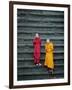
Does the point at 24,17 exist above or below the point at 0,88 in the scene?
above

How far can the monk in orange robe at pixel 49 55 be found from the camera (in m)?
1.98

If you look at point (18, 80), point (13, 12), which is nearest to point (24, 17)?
point (13, 12)

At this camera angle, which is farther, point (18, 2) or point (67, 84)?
point (67, 84)

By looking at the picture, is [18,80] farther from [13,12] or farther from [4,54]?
[13,12]

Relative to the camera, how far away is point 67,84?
6.68 ft

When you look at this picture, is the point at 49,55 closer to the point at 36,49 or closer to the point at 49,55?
the point at 49,55

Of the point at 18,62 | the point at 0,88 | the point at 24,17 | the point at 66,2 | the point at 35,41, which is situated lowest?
the point at 0,88

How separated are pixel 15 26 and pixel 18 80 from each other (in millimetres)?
403

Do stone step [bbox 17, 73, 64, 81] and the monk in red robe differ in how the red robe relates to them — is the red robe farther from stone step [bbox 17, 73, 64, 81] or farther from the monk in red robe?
stone step [bbox 17, 73, 64, 81]

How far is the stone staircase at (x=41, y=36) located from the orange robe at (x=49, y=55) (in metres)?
0.03

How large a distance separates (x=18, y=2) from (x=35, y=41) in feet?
1.05

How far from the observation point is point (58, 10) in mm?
2014

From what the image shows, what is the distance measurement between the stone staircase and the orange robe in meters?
0.03

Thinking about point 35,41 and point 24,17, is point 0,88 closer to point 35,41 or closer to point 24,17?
point 35,41
